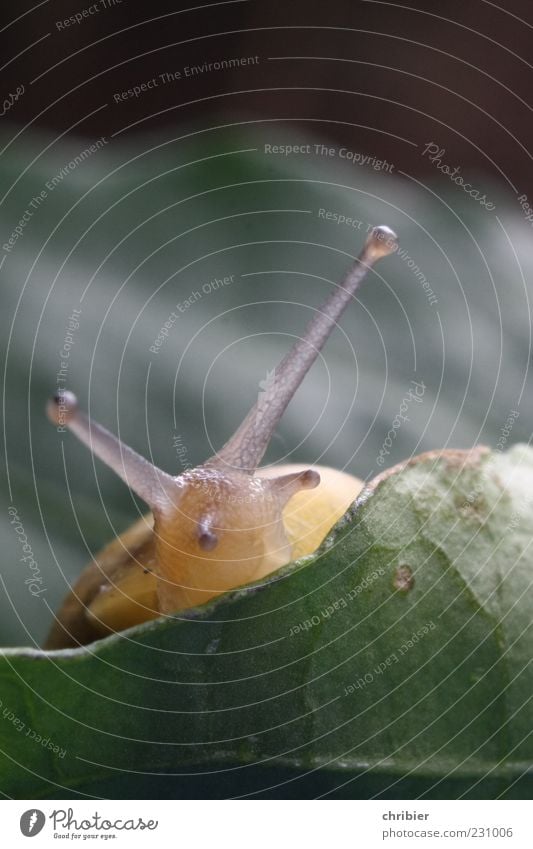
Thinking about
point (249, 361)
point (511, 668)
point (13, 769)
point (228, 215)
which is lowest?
point (13, 769)

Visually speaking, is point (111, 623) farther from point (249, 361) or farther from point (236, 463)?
point (249, 361)

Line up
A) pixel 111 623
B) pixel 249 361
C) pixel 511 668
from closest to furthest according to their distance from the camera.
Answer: pixel 511 668, pixel 111 623, pixel 249 361
